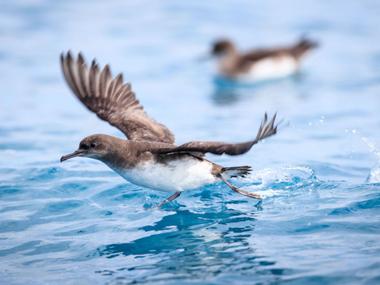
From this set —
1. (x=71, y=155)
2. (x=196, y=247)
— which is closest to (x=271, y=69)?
(x=71, y=155)

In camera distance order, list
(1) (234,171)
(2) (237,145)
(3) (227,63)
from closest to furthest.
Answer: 1. (2) (237,145)
2. (1) (234,171)
3. (3) (227,63)

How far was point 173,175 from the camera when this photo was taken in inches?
312

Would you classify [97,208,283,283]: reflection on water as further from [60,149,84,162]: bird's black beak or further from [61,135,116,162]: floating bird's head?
[60,149,84,162]: bird's black beak

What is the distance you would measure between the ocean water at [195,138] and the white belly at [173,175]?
1.22ft

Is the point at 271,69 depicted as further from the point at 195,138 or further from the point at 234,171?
the point at 234,171

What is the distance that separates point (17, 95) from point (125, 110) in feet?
16.5

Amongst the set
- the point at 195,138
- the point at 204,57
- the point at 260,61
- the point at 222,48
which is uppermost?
the point at 222,48

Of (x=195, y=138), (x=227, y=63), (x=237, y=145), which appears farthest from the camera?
(x=227, y=63)

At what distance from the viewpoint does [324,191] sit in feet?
28.4

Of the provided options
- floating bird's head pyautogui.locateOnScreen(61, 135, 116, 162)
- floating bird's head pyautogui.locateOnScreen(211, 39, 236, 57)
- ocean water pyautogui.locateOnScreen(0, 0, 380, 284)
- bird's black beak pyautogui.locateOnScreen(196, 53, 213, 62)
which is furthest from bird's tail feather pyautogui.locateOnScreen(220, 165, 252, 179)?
floating bird's head pyautogui.locateOnScreen(211, 39, 236, 57)

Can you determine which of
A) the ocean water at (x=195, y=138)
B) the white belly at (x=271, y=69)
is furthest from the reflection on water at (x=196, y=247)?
the white belly at (x=271, y=69)

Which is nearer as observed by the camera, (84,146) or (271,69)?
(84,146)

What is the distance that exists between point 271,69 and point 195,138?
584 centimetres

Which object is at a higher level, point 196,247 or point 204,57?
point 204,57
